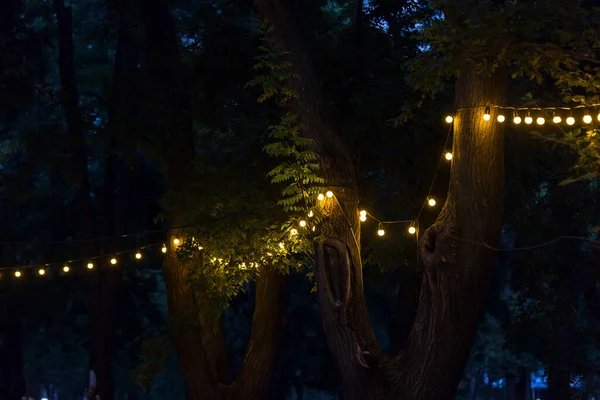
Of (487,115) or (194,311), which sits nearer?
(487,115)

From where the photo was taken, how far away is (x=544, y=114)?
10672 mm

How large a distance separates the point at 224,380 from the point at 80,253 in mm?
6843

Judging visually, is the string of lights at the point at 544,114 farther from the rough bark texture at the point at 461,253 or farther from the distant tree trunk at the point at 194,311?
the distant tree trunk at the point at 194,311

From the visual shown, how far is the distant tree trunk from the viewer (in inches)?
588

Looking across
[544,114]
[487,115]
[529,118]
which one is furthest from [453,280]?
[544,114]

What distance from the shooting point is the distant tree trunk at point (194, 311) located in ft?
49.0

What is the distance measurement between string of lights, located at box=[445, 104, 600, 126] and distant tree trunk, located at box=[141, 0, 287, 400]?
17.8 ft

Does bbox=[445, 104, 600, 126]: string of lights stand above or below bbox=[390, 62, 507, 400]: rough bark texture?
above

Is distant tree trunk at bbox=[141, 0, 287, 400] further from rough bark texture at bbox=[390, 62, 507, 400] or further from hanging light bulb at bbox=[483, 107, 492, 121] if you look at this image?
hanging light bulb at bbox=[483, 107, 492, 121]

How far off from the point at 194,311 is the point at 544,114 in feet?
22.3

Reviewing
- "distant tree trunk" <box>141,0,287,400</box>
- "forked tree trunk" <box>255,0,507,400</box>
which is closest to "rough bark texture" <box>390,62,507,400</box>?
"forked tree trunk" <box>255,0,507,400</box>

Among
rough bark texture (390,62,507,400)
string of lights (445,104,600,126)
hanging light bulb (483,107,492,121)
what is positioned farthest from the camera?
hanging light bulb (483,107,492,121)

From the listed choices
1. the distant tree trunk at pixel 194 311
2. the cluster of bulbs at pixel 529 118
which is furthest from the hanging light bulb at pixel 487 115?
the distant tree trunk at pixel 194 311

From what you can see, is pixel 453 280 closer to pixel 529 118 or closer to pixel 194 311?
pixel 529 118
